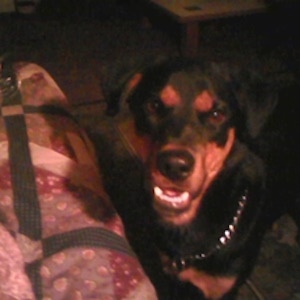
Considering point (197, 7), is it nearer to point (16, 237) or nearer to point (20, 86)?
point (20, 86)

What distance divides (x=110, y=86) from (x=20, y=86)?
259 mm

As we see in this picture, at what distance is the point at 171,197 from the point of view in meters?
1.28

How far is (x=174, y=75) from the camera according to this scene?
1.31m

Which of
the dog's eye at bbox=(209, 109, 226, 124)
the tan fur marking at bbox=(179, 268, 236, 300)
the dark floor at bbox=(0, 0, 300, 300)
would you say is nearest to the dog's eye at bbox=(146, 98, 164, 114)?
the dog's eye at bbox=(209, 109, 226, 124)

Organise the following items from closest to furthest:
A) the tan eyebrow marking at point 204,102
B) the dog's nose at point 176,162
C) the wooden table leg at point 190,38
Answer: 1. the dog's nose at point 176,162
2. the tan eyebrow marking at point 204,102
3. the wooden table leg at point 190,38

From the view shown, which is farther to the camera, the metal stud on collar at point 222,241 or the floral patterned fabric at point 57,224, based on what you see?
the metal stud on collar at point 222,241

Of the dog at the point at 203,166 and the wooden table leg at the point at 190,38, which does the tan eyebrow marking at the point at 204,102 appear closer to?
the dog at the point at 203,166

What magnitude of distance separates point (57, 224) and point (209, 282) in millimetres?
493

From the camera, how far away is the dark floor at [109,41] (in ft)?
9.05

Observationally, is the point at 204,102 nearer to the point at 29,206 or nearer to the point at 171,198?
the point at 171,198

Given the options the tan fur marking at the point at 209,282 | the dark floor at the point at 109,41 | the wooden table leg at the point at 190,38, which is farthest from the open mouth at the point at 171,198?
the wooden table leg at the point at 190,38

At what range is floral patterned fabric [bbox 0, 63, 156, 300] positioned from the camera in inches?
38.3

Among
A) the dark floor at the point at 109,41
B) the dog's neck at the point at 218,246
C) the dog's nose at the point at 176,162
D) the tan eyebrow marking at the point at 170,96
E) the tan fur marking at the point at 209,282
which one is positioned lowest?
the dark floor at the point at 109,41

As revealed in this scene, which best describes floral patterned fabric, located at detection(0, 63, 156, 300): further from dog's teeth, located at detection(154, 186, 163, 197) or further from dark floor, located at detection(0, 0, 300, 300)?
dark floor, located at detection(0, 0, 300, 300)
